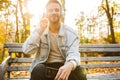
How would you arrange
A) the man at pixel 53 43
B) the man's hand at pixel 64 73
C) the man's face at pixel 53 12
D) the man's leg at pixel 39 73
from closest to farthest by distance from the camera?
the man's hand at pixel 64 73, the man's leg at pixel 39 73, the man at pixel 53 43, the man's face at pixel 53 12

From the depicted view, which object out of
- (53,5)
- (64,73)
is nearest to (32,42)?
(53,5)

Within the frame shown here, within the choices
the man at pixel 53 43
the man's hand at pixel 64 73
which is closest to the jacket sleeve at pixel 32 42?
the man at pixel 53 43

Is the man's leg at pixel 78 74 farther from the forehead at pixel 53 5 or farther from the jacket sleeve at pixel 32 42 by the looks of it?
the forehead at pixel 53 5

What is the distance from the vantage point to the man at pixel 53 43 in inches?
132

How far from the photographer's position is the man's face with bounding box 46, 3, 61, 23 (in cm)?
346

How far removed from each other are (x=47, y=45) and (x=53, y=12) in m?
0.46

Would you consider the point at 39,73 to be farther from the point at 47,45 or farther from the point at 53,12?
the point at 53,12

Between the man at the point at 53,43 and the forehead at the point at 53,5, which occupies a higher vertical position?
the forehead at the point at 53,5

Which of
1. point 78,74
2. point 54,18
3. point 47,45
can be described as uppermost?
point 54,18

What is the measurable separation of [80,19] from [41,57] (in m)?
23.8

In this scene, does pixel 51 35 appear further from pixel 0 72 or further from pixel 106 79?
pixel 106 79

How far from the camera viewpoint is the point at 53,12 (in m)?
3.45

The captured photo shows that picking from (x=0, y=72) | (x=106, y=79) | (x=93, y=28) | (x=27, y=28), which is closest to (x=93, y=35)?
(x=93, y=28)

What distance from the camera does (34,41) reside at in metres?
3.35
